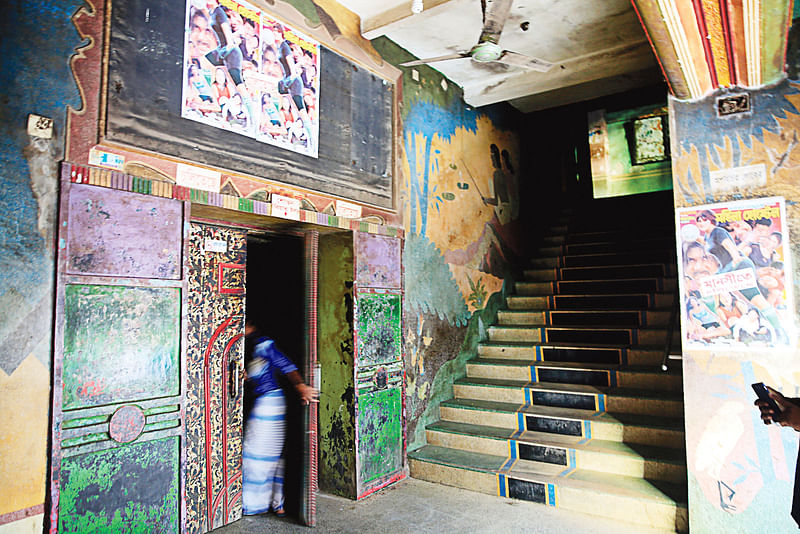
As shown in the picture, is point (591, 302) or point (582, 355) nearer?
point (582, 355)

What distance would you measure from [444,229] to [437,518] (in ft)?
9.42

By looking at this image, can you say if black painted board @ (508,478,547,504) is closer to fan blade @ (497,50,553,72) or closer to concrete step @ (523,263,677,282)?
fan blade @ (497,50,553,72)

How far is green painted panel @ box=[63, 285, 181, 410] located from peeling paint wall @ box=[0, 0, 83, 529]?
→ 0.38 feet

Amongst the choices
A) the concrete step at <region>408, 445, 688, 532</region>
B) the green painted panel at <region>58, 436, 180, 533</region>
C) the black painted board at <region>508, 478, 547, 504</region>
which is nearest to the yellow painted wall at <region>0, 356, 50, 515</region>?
the green painted panel at <region>58, 436, 180, 533</region>

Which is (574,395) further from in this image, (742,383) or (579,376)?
(742,383)

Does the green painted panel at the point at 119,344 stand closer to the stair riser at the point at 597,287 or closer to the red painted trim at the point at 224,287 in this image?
the red painted trim at the point at 224,287

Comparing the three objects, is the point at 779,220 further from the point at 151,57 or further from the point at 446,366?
the point at 151,57

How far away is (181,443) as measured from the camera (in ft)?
9.31

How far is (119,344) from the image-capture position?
2.60m

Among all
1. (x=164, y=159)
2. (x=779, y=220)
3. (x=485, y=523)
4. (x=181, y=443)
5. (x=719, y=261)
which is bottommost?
(x=485, y=523)

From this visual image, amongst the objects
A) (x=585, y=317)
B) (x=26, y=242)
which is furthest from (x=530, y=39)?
(x=26, y=242)

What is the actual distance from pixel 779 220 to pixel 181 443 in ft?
12.9

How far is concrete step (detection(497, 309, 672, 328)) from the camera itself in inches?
→ 212

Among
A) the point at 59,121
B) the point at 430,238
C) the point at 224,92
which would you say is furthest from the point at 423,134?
the point at 59,121
